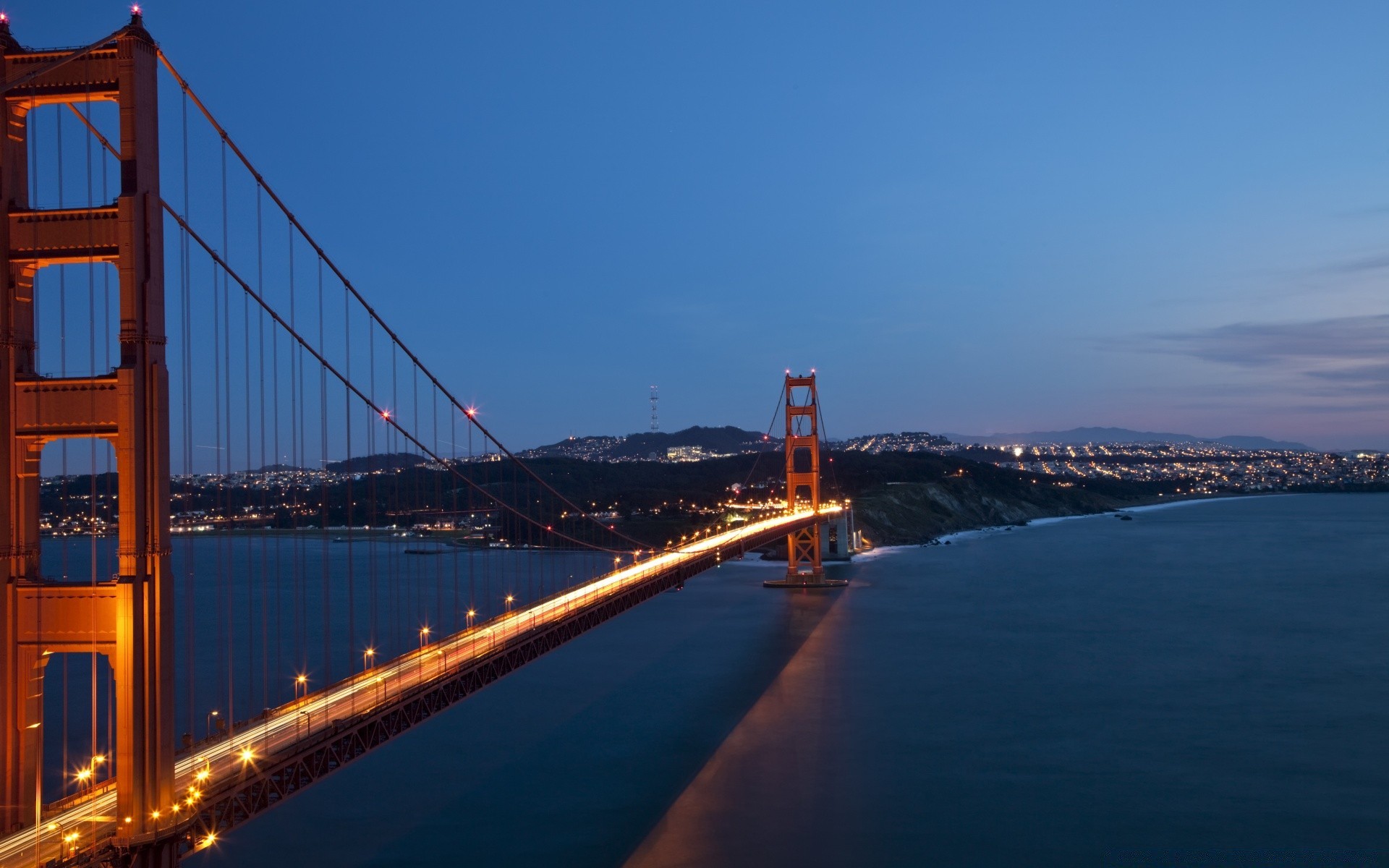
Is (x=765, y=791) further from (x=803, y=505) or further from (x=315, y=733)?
(x=803, y=505)

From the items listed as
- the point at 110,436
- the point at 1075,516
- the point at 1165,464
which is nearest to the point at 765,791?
the point at 110,436

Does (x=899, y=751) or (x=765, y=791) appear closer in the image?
(x=765, y=791)

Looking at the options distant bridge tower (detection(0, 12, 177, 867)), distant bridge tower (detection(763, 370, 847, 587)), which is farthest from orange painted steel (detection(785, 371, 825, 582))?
distant bridge tower (detection(0, 12, 177, 867))

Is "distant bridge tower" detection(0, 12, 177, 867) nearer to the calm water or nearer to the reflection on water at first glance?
the calm water

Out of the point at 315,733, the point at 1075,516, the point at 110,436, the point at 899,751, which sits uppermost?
the point at 110,436

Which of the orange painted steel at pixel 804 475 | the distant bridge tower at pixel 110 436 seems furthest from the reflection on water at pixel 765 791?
the orange painted steel at pixel 804 475

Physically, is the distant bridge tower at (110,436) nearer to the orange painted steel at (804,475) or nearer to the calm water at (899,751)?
the calm water at (899,751)
